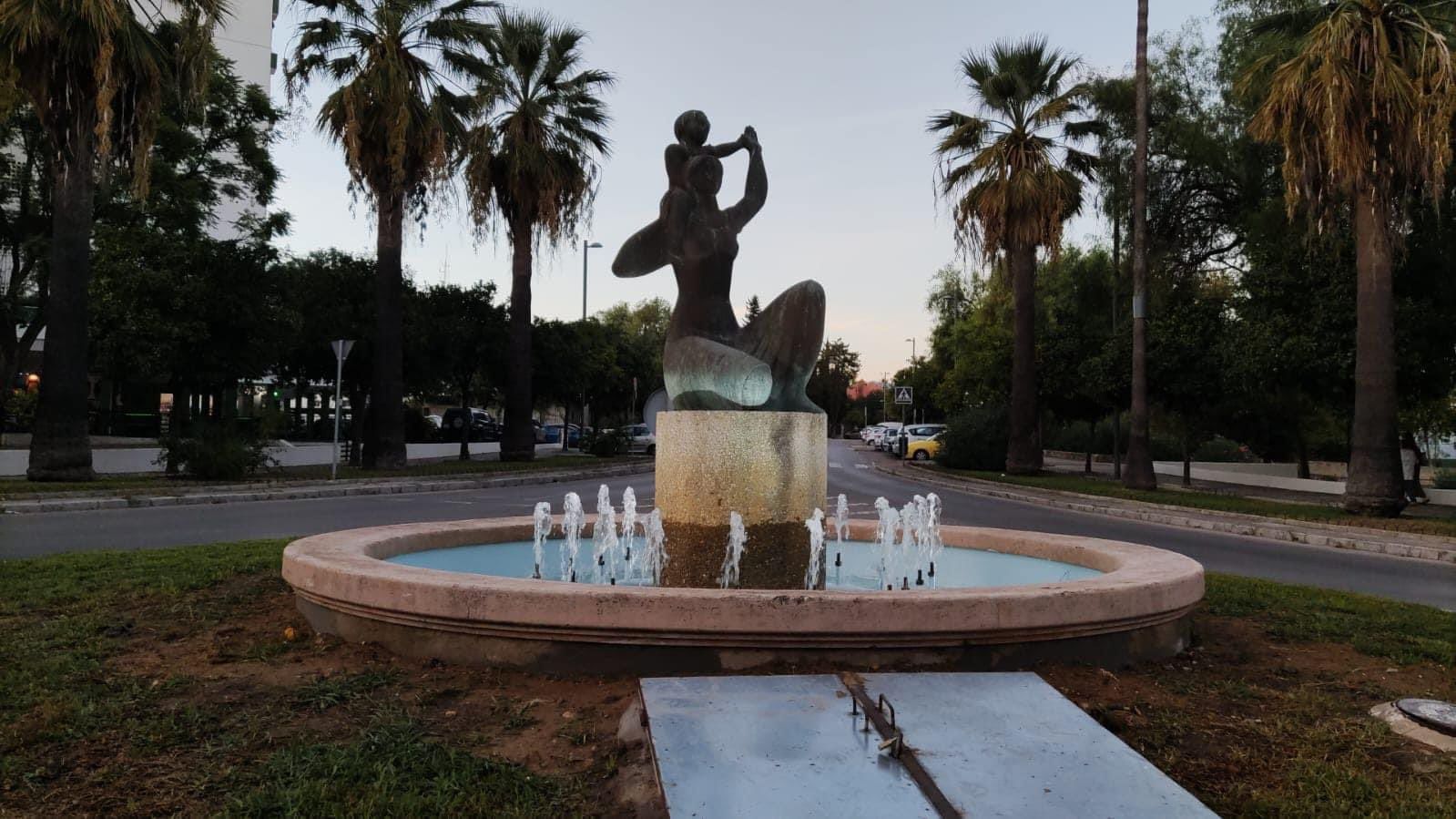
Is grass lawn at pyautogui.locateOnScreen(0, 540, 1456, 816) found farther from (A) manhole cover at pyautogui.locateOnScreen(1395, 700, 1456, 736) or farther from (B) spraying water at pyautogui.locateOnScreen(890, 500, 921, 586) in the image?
(B) spraying water at pyautogui.locateOnScreen(890, 500, 921, 586)

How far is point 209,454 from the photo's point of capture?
732 inches

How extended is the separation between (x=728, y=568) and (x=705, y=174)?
275cm

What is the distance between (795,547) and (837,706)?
8.49 feet

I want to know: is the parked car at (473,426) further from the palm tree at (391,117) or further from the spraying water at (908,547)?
the spraying water at (908,547)

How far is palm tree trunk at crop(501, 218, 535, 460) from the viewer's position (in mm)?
26188

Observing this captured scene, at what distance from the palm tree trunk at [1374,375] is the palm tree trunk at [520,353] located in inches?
740

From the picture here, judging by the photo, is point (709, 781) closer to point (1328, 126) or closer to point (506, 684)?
point (506, 684)

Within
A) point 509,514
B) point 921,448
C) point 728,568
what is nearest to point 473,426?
point 921,448

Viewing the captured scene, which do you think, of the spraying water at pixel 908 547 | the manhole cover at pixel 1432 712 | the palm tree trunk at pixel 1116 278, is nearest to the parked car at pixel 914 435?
the palm tree trunk at pixel 1116 278

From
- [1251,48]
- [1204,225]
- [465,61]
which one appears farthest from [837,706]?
[1204,225]

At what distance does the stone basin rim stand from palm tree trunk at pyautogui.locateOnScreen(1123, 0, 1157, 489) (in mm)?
16906

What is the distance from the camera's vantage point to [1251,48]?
2203 centimetres

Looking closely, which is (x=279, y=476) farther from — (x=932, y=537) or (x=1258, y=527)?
(x=1258, y=527)

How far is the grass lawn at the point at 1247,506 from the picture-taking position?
14.5 meters
